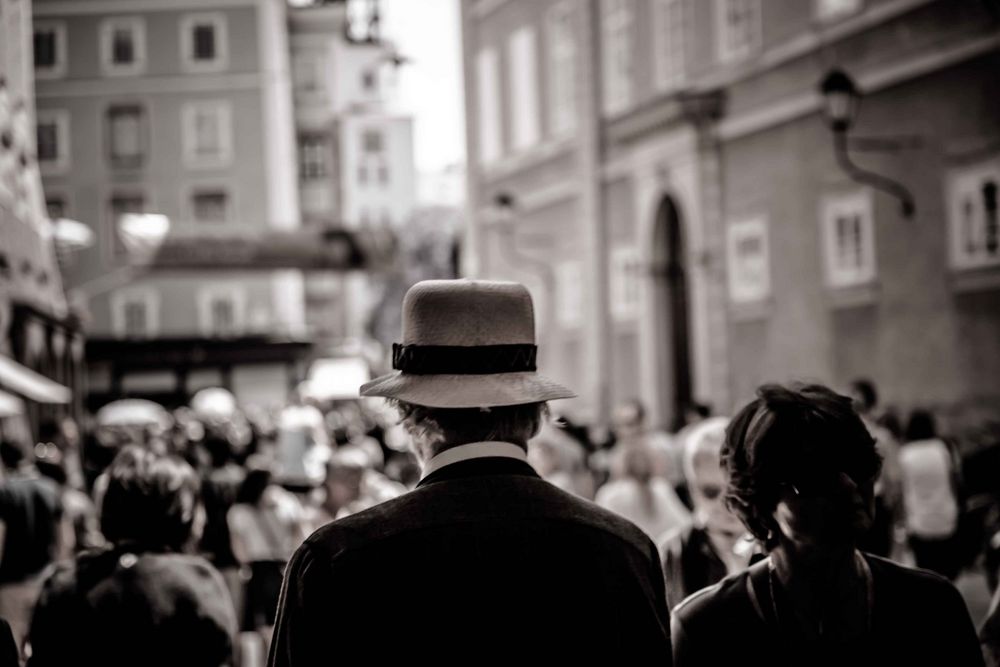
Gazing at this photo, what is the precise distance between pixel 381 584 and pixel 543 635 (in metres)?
0.30

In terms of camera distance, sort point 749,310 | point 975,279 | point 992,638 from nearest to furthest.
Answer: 1. point 992,638
2. point 975,279
3. point 749,310

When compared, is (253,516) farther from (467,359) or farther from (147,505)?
(467,359)

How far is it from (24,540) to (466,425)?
6476mm

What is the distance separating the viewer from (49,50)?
5544 centimetres

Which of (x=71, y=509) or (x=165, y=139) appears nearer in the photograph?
(x=71, y=509)

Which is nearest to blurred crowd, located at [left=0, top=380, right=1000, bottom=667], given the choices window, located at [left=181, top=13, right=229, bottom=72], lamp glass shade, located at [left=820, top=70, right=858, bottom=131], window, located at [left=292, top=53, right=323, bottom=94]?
lamp glass shade, located at [left=820, top=70, right=858, bottom=131]

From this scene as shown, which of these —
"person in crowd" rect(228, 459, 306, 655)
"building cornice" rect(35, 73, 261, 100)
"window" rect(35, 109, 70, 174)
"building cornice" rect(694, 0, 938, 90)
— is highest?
"building cornice" rect(35, 73, 261, 100)

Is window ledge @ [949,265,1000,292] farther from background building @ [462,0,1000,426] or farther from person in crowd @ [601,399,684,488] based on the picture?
person in crowd @ [601,399,684,488]

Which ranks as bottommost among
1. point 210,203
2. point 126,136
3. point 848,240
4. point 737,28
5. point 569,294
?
point 569,294

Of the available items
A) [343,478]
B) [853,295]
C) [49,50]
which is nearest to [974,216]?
[853,295]

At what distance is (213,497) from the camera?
32.6 feet

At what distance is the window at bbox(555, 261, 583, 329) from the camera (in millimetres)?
26109

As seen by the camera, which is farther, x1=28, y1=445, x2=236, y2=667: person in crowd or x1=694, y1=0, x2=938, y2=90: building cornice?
x1=694, y1=0, x2=938, y2=90: building cornice

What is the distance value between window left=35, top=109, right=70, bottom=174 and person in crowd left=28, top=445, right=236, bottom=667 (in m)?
52.7
